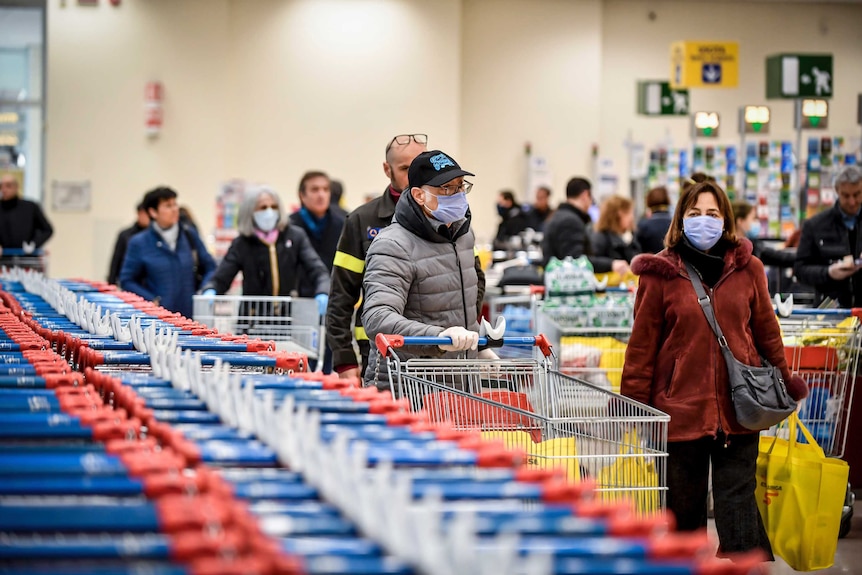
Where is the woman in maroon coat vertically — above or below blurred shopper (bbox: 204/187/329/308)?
below

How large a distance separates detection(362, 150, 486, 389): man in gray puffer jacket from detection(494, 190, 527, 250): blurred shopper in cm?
1106

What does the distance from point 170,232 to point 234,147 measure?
926 centimetres

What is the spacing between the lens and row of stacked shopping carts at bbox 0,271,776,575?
5.72ft

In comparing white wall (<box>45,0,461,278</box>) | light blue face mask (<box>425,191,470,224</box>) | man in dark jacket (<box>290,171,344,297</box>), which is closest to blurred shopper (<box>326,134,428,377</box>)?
light blue face mask (<box>425,191,470,224</box>)

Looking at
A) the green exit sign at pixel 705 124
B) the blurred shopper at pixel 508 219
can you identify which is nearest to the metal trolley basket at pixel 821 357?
the green exit sign at pixel 705 124

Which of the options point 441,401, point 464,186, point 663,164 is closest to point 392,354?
point 441,401

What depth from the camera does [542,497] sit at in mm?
2066

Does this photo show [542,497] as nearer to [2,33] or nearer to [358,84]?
[358,84]

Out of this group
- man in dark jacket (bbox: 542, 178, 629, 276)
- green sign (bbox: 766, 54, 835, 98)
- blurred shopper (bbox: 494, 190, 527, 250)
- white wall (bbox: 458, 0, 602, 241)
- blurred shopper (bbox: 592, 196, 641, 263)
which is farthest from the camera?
white wall (bbox: 458, 0, 602, 241)

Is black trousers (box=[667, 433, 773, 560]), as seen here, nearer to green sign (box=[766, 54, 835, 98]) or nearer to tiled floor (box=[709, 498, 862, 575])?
tiled floor (box=[709, 498, 862, 575])

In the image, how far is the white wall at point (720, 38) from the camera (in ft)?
65.8

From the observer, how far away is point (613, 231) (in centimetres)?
1025

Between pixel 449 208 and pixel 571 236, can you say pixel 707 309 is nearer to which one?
pixel 449 208

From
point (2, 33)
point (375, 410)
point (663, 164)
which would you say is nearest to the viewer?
point (375, 410)
